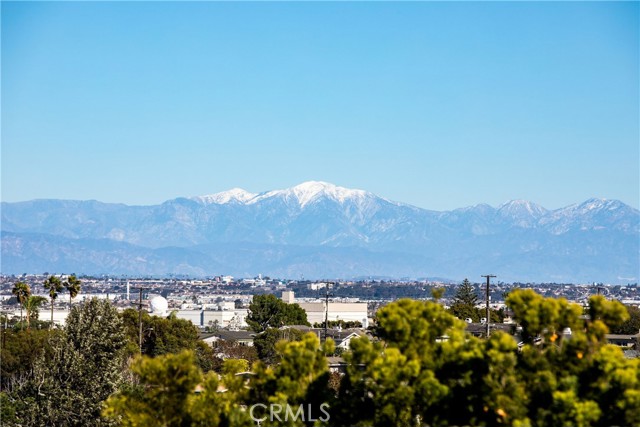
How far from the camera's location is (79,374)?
4512cm

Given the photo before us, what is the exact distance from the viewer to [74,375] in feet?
148

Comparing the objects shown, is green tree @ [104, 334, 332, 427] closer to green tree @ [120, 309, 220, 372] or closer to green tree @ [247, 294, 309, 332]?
green tree @ [120, 309, 220, 372]

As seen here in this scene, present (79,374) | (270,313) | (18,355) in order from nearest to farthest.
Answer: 1. (79,374)
2. (18,355)
3. (270,313)

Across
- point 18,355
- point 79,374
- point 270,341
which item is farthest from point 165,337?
point 79,374

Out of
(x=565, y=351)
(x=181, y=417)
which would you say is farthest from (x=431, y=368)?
(x=181, y=417)

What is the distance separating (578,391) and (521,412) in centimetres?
173

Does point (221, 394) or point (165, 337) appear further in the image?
point (165, 337)

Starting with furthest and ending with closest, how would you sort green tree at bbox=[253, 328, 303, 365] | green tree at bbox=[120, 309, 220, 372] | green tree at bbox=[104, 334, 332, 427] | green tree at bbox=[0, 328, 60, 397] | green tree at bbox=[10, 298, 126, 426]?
green tree at bbox=[253, 328, 303, 365], green tree at bbox=[120, 309, 220, 372], green tree at bbox=[0, 328, 60, 397], green tree at bbox=[10, 298, 126, 426], green tree at bbox=[104, 334, 332, 427]

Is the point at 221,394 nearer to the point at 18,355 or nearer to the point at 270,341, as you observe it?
the point at 18,355

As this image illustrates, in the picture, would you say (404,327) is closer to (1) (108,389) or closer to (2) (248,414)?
(2) (248,414)

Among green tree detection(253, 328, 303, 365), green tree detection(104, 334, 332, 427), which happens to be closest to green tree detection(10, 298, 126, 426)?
green tree detection(104, 334, 332, 427)

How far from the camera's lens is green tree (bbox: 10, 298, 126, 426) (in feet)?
147

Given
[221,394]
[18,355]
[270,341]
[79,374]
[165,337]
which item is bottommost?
[270,341]

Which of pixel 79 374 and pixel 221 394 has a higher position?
pixel 221 394
